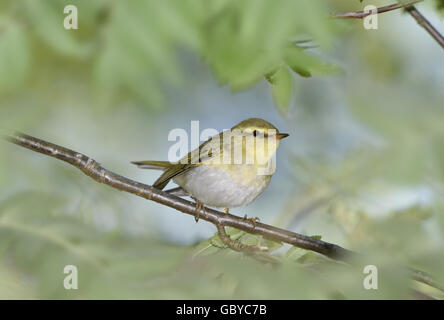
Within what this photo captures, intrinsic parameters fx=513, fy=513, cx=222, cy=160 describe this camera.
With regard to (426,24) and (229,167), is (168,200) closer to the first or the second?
(229,167)

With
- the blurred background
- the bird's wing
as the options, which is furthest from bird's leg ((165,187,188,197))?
the blurred background

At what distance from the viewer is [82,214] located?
1.87 m

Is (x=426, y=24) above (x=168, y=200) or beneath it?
above

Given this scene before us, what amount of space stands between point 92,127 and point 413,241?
9.82 ft

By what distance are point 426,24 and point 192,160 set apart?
1.30m

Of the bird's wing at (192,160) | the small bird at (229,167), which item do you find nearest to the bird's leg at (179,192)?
the small bird at (229,167)

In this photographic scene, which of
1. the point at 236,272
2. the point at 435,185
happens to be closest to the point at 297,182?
the point at 435,185

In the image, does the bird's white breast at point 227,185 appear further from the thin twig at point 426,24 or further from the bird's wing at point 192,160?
the thin twig at point 426,24

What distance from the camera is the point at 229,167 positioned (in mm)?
2607

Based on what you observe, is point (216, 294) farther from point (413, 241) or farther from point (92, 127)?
point (92, 127)

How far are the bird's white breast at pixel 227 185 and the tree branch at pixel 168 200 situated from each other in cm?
54

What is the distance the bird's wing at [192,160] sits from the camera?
2635 millimetres

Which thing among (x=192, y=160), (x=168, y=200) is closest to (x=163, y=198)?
(x=168, y=200)

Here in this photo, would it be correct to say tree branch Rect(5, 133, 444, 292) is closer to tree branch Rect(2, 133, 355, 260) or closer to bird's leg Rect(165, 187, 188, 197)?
tree branch Rect(2, 133, 355, 260)
